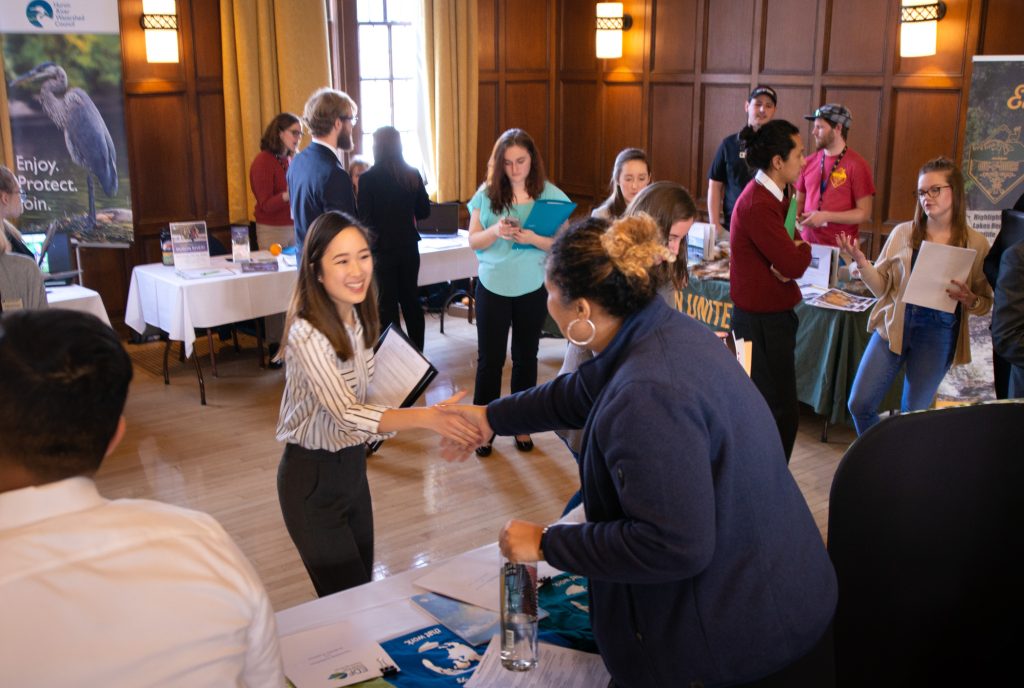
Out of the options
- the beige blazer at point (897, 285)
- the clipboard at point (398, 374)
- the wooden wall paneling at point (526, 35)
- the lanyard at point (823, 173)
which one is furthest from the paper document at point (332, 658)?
the wooden wall paneling at point (526, 35)

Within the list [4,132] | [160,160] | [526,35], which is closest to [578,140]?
[526,35]

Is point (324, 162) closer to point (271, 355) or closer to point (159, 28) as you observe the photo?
point (271, 355)

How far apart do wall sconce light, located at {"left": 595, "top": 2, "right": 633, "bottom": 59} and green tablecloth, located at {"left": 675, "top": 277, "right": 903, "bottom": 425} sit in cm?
360

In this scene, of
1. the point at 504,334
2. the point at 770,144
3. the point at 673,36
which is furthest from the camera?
the point at 673,36

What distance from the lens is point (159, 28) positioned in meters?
6.51

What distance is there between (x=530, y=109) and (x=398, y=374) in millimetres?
6468

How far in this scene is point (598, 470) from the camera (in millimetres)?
1622

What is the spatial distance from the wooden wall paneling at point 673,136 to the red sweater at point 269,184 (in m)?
3.14

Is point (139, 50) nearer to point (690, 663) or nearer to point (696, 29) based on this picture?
point (696, 29)

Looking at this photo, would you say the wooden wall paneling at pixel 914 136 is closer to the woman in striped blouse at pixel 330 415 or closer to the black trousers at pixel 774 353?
the black trousers at pixel 774 353

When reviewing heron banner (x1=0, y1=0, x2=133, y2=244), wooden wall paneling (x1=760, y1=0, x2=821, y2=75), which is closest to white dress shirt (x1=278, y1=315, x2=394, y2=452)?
heron banner (x1=0, y1=0, x2=133, y2=244)

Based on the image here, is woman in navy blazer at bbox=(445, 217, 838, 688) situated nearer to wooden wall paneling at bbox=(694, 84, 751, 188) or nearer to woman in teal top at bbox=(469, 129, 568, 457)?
woman in teal top at bbox=(469, 129, 568, 457)

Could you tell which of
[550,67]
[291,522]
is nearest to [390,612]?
[291,522]

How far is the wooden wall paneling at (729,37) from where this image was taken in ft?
23.6
